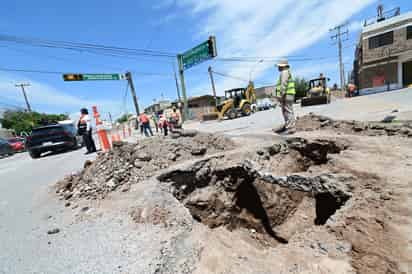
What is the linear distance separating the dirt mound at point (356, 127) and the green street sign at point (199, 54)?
10.3 m

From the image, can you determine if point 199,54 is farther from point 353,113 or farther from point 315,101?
point 353,113

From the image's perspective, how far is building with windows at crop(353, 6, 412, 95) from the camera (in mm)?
17469

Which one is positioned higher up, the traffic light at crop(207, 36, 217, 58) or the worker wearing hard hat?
the traffic light at crop(207, 36, 217, 58)

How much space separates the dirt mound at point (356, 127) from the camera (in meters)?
3.46

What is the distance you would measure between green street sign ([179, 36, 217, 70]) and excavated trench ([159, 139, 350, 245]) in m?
12.1

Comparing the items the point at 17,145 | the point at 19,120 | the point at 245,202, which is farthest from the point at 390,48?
the point at 19,120

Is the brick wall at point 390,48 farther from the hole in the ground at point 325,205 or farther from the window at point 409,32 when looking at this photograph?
the hole in the ground at point 325,205

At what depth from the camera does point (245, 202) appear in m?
3.23

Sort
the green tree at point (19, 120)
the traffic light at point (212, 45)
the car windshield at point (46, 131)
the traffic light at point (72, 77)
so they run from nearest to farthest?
the car windshield at point (46, 131) → the traffic light at point (72, 77) → the traffic light at point (212, 45) → the green tree at point (19, 120)

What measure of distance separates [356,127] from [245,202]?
316cm

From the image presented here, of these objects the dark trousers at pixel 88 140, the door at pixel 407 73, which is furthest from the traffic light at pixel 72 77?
the door at pixel 407 73

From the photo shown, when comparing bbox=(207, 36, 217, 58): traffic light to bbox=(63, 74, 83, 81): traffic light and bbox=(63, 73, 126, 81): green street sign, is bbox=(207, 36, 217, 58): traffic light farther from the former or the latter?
bbox=(63, 74, 83, 81): traffic light

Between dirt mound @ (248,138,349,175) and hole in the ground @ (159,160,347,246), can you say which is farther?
dirt mound @ (248,138,349,175)

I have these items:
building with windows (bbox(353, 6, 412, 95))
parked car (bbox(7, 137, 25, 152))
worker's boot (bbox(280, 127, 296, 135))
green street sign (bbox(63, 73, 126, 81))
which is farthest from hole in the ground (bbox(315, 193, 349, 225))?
building with windows (bbox(353, 6, 412, 95))
